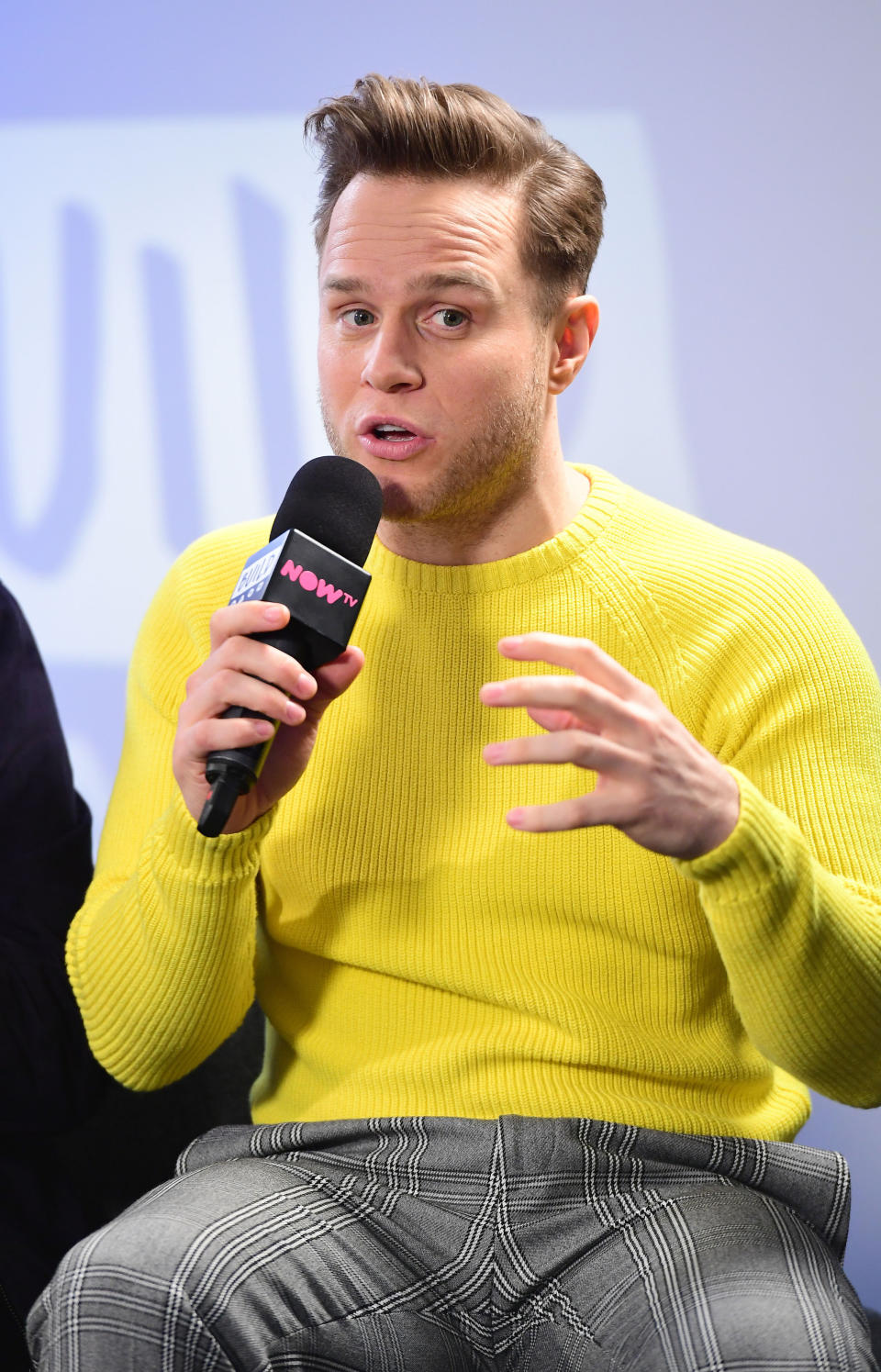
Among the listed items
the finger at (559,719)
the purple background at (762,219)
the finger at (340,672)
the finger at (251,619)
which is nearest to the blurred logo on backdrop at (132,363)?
the purple background at (762,219)

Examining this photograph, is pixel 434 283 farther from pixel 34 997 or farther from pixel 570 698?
pixel 34 997

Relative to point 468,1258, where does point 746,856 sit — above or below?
above

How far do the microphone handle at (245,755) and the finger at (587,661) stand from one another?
16 cm

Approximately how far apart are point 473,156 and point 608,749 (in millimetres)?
717

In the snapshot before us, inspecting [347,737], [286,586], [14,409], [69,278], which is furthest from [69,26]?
[286,586]

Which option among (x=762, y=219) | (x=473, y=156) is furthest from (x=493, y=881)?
(x=762, y=219)

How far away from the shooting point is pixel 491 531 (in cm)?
143

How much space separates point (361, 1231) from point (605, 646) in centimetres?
59

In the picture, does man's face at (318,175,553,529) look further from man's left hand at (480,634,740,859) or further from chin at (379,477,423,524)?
man's left hand at (480,634,740,859)

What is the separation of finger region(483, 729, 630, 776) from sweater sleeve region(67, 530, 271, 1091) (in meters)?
0.38

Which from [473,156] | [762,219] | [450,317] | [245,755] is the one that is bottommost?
[245,755]

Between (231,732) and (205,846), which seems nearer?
(231,732)

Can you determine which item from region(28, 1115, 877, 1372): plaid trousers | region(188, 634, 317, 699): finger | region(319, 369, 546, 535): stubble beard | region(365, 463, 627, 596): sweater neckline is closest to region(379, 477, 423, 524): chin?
region(319, 369, 546, 535): stubble beard

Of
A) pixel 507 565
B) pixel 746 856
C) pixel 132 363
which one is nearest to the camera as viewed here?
pixel 746 856
